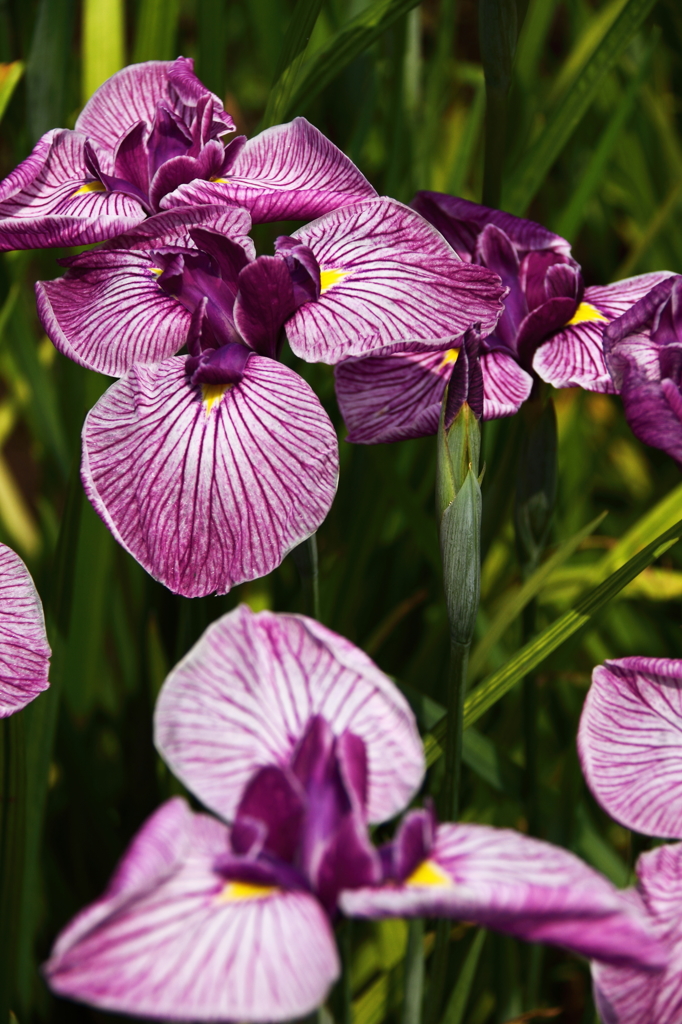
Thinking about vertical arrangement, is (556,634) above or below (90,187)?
below

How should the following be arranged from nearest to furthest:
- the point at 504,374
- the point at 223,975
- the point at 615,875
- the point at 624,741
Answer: the point at 223,975 → the point at 624,741 → the point at 504,374 → the point at 615,875

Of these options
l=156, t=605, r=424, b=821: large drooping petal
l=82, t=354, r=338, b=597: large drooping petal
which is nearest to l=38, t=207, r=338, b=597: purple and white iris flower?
l=82, t=354, r=338, b=597: large drooping petal

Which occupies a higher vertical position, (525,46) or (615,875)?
(525,46)

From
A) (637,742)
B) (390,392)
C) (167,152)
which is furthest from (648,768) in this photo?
(167,152)

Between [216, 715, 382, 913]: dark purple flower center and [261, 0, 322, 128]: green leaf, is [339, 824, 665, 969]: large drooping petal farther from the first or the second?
[261, 0, 322, 128]: green leaf

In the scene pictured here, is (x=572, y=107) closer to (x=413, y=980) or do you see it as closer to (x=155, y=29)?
(x=155, y=29)

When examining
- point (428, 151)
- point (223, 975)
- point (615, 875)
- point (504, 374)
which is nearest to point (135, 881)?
point (223, 975)

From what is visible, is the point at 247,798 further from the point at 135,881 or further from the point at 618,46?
the point at 618,46
